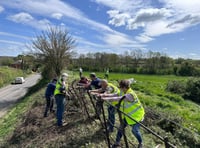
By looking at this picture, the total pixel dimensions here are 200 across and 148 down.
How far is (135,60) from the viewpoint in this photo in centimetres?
6525

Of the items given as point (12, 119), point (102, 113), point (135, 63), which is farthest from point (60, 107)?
point (135, 63)

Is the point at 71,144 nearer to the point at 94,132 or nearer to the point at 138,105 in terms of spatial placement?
the point at 94,132

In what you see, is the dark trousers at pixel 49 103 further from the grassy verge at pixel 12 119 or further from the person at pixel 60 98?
the person at pixel 60 98

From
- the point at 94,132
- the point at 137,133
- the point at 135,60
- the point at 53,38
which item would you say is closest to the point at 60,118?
the point at 94,132

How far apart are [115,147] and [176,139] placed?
336 cm

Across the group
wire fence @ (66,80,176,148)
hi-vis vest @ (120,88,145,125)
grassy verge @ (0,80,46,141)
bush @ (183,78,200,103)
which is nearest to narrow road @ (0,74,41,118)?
grassy verge @ (0,80,46,141)

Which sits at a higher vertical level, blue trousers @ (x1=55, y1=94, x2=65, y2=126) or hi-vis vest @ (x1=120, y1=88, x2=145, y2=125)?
hi-vis vest @ (x1=120, y1=88, x2=145, y2=125)

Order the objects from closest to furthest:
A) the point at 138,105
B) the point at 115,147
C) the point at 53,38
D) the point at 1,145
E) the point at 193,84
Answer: the point at 138,105, the point at 115,147, the point at 1,145, the point at 193,84, the point at 53,38

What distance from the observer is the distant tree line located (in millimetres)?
57719

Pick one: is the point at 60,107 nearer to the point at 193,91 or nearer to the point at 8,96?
the point at 193,91

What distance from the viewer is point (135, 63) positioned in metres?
64.3

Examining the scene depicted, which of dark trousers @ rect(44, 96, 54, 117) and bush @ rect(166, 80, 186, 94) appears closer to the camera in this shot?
dark trousers @ rect(44, 96, 54, 117)

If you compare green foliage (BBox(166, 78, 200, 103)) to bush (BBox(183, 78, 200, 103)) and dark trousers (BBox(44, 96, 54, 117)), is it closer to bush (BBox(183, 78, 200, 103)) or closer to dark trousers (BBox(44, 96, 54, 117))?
bush (BBox(183, 78, 200, 103))

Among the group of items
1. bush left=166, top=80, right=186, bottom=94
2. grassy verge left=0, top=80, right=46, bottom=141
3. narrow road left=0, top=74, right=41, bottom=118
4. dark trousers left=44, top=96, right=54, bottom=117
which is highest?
dark trousers left=44, top=96, right=54, bottom=117
